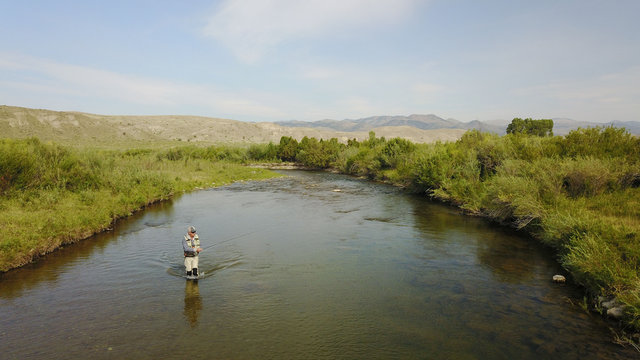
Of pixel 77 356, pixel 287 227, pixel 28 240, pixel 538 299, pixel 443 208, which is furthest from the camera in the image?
pixel 443 208

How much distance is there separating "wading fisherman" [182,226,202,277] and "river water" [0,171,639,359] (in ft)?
1.56

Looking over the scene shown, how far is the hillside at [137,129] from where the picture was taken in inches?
3214

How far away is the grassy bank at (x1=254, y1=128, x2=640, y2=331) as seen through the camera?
10016mm

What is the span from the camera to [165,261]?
14.1 m

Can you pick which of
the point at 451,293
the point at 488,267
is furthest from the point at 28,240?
the point at 488,267

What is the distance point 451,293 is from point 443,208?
1494 centimetres

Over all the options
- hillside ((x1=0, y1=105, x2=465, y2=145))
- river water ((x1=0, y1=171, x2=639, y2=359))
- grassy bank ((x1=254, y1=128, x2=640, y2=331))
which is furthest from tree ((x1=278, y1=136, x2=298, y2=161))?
river water ((x1=0, y1=171, x2=639, y2=359))

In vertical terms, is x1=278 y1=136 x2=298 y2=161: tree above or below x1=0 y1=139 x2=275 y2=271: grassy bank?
above

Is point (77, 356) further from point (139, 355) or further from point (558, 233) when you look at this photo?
point (558, 233)

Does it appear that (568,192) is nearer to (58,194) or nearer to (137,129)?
(58,194)

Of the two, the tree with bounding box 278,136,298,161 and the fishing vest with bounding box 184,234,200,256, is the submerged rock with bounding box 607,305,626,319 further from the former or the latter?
the tree with bounding box 278,136,298,161

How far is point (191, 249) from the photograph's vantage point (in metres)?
11.9

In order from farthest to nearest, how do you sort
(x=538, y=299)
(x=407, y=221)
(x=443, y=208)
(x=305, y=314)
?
(x=443, y=208) → (x=407, y=221) → (x=538, y=299) → (x=305, y=314)

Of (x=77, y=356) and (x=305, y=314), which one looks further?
(x=305, y=314)
